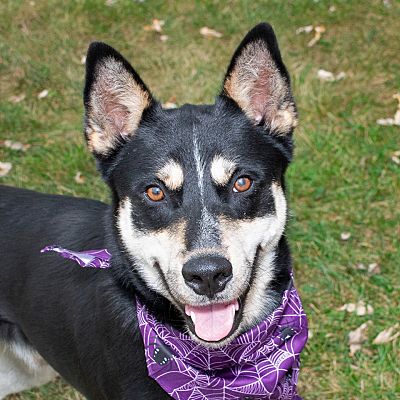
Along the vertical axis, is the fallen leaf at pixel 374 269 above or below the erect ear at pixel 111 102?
below

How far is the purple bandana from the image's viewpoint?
114 inches

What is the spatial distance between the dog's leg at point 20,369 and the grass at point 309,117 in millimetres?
164

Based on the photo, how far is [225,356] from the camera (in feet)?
9.70

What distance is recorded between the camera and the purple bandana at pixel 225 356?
2896 mm

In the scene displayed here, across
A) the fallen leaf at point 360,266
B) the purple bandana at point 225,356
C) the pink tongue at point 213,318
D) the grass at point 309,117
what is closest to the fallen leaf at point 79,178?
the grass at point 309,117

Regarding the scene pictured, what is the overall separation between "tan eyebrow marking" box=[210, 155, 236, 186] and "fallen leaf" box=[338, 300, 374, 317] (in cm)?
184

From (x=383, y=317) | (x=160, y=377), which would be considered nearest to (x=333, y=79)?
(x=383, y=317)

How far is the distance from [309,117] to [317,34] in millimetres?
1347

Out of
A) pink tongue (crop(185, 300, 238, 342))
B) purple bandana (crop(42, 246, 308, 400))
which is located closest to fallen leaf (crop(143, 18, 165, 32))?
purple bandana (crop(42, 246, 308, 400))

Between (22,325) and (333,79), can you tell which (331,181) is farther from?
(22,325)

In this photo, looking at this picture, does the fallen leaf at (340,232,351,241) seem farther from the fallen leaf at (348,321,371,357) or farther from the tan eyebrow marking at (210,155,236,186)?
the tan eyebrow marking at (210,155,236,186)

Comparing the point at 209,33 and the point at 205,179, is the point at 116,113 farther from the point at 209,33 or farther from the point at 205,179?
the point at 209,33

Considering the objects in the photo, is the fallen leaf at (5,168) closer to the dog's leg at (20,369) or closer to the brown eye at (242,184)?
the dog's leg at (20,369)

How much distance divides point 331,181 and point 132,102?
249 cm
